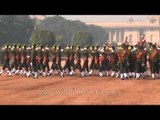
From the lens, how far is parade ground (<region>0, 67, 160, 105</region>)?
17.2 metres

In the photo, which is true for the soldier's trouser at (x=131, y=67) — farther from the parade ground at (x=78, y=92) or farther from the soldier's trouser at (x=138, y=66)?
the parade ground at (x=78, y=92)

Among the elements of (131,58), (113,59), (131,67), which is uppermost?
(131,58)

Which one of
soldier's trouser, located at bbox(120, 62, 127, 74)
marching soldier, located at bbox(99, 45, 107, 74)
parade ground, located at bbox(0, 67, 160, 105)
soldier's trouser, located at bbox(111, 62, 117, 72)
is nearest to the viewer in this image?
parade ground, located at bbox(0, 67, 160, 105)

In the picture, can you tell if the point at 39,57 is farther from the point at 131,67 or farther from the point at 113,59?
the point at 131,67

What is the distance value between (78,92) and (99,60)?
9.11 m

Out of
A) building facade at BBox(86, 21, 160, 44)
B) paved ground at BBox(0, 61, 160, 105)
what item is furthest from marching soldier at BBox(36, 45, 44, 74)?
building facade at BBox(86, 21, 160, 44)

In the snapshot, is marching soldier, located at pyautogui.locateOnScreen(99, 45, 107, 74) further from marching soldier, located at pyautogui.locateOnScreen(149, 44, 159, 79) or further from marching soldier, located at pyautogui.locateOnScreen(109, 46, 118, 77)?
marching soldier, located at pyautogui.locateOnScreen(149, 44, 159, 79)

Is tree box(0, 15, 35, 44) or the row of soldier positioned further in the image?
tree box(0, 15, 35, 44)

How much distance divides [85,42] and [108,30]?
333 feet

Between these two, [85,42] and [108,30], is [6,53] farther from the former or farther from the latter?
[108,30]

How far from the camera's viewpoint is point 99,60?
1144 inches

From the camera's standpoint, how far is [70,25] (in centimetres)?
12800

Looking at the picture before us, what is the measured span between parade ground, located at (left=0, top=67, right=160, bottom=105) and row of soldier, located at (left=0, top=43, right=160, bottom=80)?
109 cm

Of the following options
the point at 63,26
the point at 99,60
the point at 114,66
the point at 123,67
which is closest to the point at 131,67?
the point at 123,67
